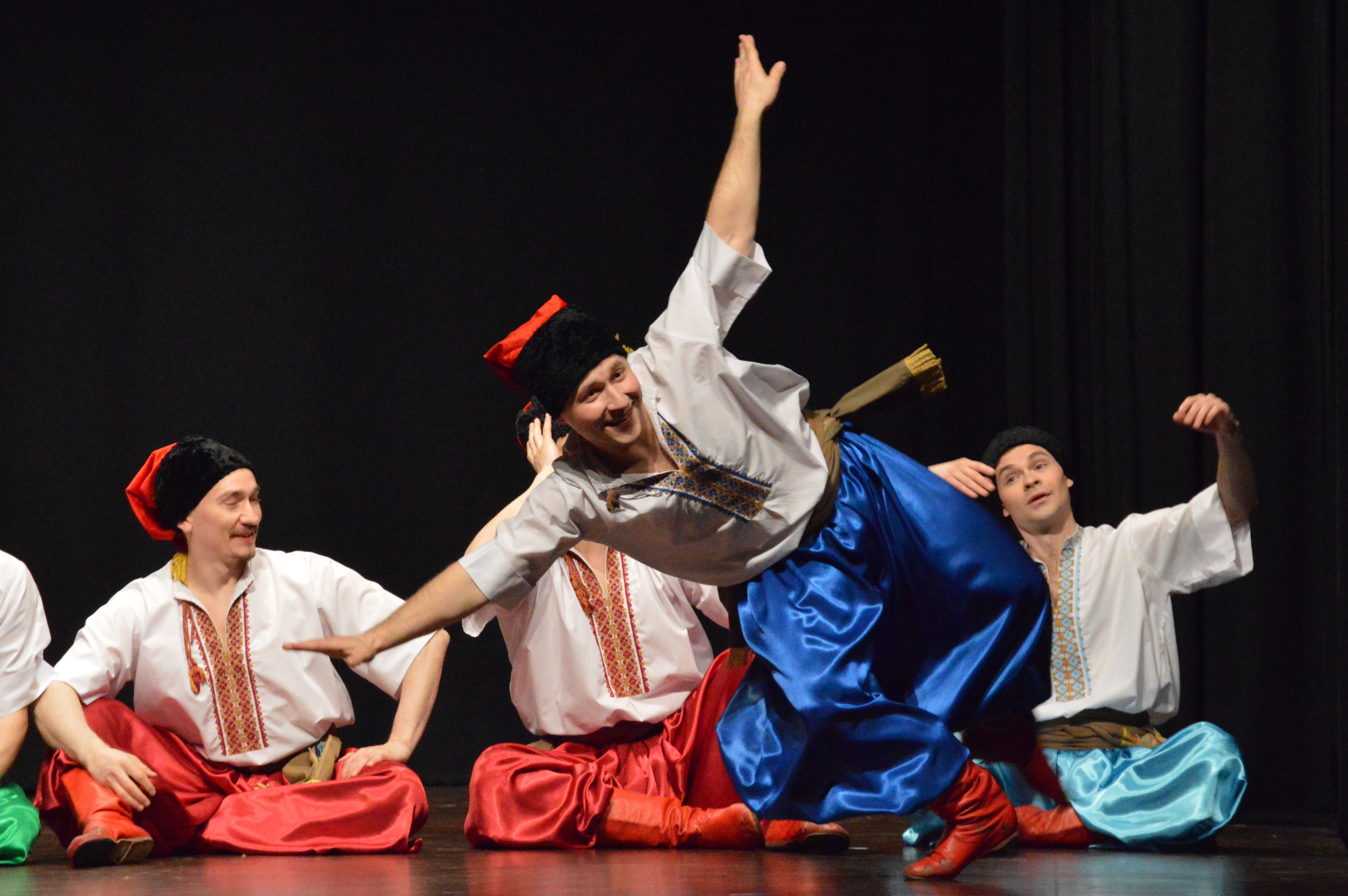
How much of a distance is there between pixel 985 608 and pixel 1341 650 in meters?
0.85

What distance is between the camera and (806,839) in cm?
278

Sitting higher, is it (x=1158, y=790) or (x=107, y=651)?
(x=107, y=651)

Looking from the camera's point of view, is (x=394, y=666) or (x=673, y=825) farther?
(x=394, y=666)

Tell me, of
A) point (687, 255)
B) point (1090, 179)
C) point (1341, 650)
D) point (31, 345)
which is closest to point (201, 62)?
point (31, 345)

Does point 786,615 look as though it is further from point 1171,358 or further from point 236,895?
point 1171,358

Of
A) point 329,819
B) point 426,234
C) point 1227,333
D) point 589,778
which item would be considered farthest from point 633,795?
point 426,234

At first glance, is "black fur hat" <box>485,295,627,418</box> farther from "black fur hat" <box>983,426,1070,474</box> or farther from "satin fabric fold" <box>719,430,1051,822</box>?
"black fur hat" <box>983,426,1070,474</box>

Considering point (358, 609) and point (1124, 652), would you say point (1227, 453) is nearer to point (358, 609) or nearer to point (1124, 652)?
point (1124, 652)

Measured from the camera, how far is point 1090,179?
4121 millimetres

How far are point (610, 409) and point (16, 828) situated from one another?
58.3 inches

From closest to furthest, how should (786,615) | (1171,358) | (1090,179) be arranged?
(786,615), (1171,358), (1090,179)

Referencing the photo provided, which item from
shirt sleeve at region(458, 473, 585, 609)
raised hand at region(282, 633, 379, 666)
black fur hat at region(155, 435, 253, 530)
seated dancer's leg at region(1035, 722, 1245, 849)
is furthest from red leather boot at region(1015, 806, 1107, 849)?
black fur hat at region(155, 435, 253, 530)

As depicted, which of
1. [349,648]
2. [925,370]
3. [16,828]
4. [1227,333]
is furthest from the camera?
[1227,333]

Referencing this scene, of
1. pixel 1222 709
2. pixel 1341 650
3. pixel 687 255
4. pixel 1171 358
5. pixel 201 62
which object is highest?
pixel 201 62
